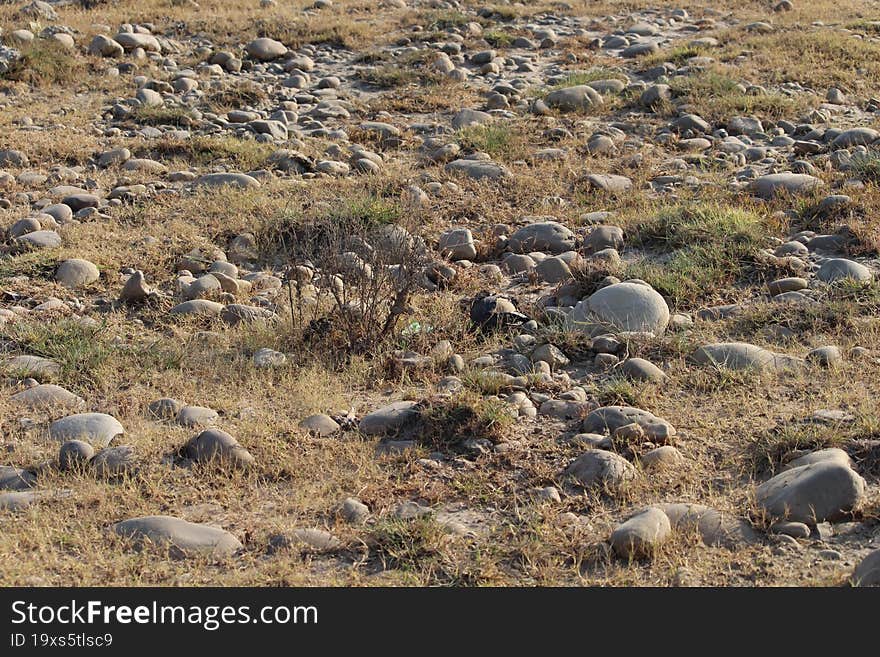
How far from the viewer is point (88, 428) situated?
14.9ft

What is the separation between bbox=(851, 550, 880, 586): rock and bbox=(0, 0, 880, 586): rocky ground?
0.01m

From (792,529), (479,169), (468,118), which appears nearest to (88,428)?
(792,529)

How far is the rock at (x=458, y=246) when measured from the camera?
691 cm

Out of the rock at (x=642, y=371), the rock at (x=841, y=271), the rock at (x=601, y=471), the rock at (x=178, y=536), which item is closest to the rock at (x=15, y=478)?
the rock at (x=178, y=536)

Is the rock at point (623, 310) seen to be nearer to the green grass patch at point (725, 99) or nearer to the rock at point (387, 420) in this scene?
the rock at point (387, 420)

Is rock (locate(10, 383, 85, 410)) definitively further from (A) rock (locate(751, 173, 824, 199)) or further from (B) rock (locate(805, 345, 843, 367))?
(A) rock (locate(751, 173, 824, 199))

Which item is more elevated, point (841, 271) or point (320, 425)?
point (841, 271)

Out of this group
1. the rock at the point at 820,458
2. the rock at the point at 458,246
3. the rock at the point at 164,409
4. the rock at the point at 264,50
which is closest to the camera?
the rock at the point at 820,458

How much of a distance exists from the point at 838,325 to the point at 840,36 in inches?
318

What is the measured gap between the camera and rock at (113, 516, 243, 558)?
3.70 metres

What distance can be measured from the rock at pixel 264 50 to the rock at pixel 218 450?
8.40m

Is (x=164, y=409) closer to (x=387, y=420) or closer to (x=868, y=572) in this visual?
(x=387, y=420)

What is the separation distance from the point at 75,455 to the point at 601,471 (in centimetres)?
217

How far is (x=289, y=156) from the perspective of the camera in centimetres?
854
